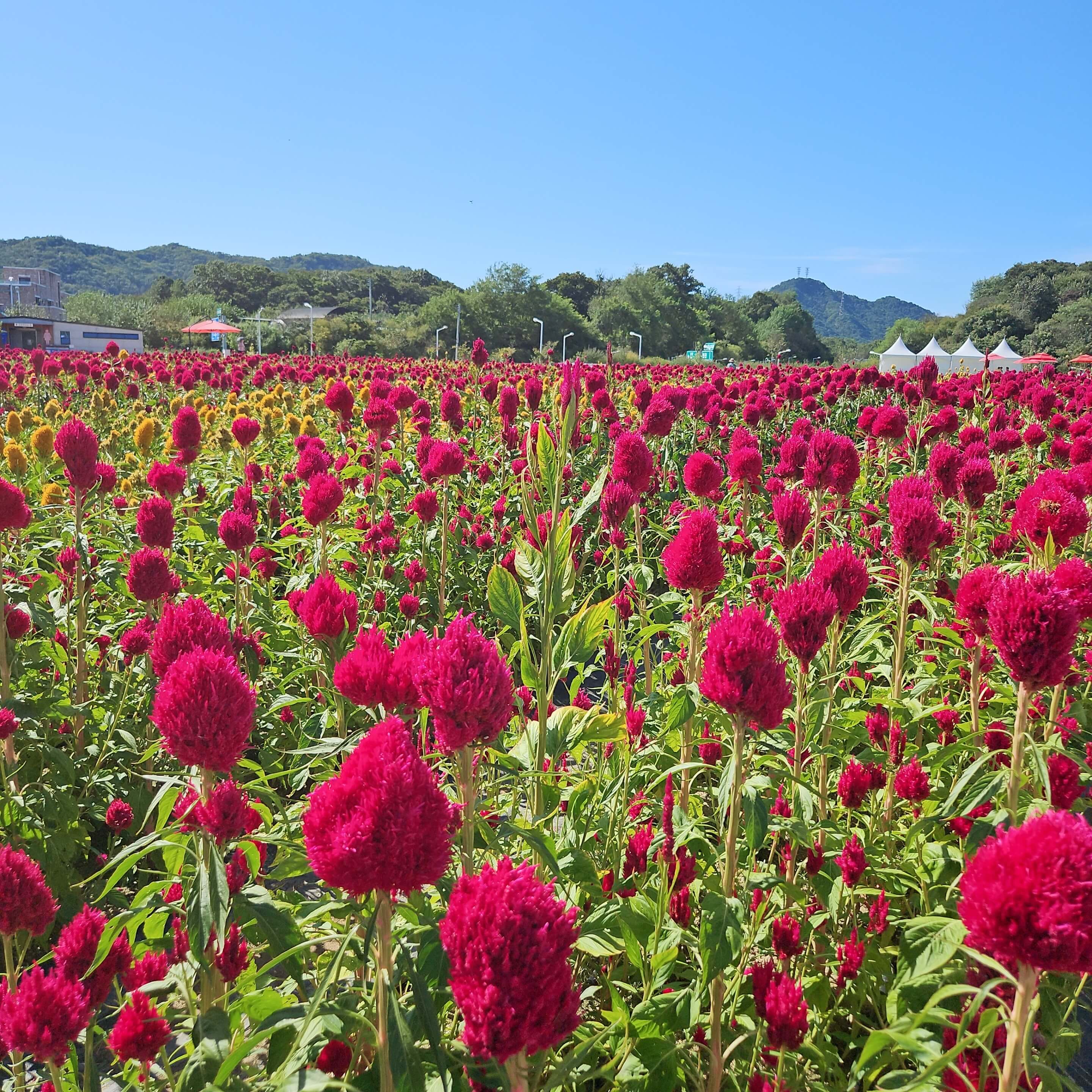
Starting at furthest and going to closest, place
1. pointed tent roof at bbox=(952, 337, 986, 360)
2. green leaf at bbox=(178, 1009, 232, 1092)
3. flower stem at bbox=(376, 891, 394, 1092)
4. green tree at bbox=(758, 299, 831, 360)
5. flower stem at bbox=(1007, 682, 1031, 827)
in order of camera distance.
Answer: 1. green tree at bbox=(758, 299, 831, 360)
2. pointed tent roof at bbox=(952, 337, 986, 360)
3. flower stem at bbox=(1007, 682, 1031, 827)
4. green leaf at bbox=(178, 1009, 232, 1092)
5. flower stem at bbox=(376, 891, 394, 1092)

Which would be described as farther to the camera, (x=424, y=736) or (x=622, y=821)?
(x=622, y=821)

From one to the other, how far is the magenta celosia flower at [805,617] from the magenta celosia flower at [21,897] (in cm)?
168

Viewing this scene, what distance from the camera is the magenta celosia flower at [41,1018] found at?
4.34ft

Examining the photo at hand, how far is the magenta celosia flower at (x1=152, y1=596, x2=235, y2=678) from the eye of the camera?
5.49 ft

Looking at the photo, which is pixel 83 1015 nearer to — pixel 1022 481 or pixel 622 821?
pixel 622 821

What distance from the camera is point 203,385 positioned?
12.2 metres

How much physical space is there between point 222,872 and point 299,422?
738 centimetres

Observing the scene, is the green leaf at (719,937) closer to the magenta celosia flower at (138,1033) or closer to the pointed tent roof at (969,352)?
the magenta celosia flower at (138,1033)

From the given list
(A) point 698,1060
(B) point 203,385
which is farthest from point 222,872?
(B) point 203,385

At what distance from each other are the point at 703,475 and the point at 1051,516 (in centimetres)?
130

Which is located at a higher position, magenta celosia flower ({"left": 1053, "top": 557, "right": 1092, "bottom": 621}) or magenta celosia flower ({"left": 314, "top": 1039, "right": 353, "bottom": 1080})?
magenta celosia flower ({"left": 1053, "top": 557, "right": 1092, "bottom": 621})

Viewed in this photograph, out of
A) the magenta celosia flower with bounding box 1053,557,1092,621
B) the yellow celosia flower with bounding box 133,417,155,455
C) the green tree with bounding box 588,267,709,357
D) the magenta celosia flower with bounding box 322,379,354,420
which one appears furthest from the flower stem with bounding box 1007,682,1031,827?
the green tree with bounding box 588,267,709,357

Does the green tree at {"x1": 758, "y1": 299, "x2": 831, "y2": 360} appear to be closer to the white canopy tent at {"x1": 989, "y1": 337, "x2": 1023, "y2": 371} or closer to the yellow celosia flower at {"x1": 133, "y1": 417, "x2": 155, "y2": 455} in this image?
the white canopy tent at {"x1": 989, "y1": 337, "x2": 1023, "y2": 371}

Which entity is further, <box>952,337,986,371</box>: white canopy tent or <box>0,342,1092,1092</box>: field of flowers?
<box>952,337,986,371</box>: white canopy tent
